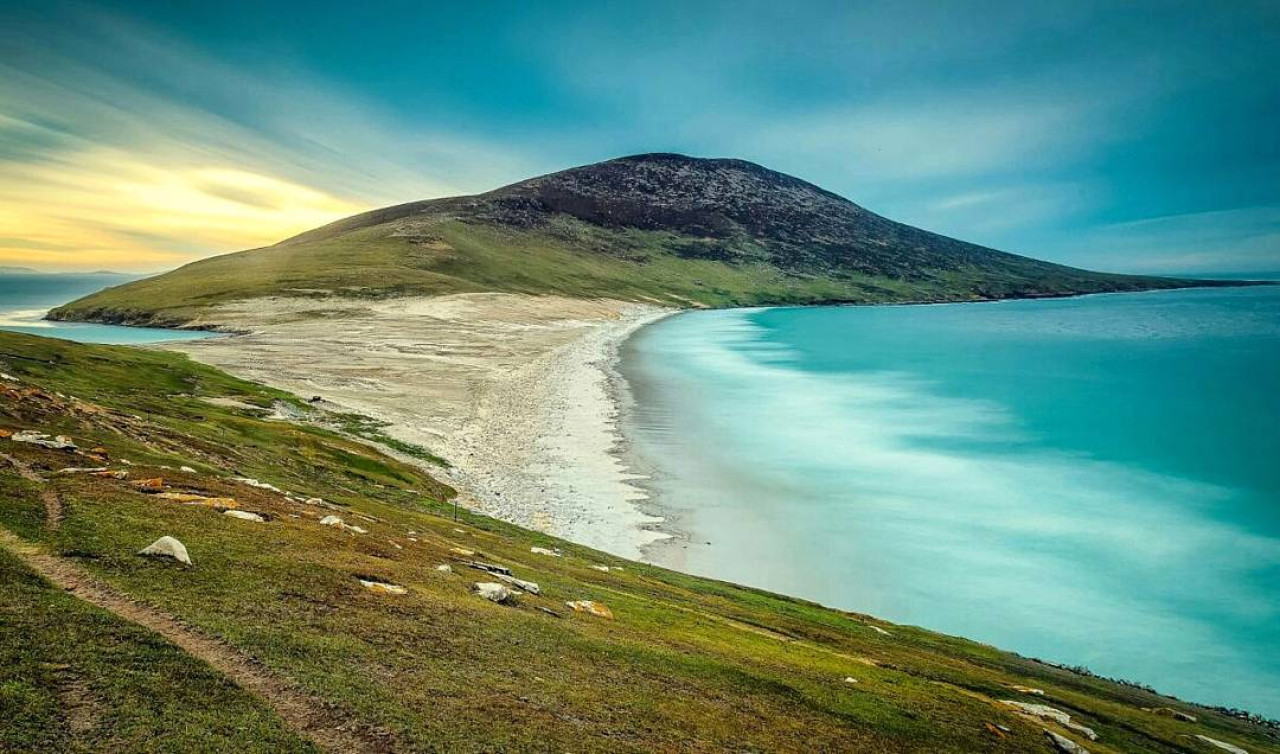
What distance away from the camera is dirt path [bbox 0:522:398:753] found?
34.3 ft

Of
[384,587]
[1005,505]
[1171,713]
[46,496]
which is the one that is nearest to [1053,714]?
[1171,713]

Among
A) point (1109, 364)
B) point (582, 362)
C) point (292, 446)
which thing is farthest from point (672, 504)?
point (1109, 364)

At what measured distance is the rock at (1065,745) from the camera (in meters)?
17.2

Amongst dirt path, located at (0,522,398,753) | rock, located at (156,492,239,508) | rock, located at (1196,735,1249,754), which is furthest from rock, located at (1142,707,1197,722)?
rock, located at (156,492,239,508)

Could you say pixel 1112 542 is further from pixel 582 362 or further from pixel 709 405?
pixel 582 362

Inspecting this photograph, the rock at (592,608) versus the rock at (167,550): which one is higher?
the rock at (167,550)

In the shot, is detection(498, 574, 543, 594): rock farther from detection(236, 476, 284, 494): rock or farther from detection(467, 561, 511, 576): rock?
detection(236, 476, 284, 494): rock

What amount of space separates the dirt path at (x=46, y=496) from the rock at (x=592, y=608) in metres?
13.4

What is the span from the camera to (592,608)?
2061 centimetres

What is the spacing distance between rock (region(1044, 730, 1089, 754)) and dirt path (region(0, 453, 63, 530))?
2623 centimetres

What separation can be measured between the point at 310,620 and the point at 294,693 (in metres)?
2.79

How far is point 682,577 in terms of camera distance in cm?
3234

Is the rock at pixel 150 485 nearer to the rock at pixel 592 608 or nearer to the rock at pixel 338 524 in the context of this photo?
the rock at pixel 338 524

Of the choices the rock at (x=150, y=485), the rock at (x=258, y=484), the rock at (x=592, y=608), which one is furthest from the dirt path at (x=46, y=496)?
the rock at (x=592, y=608)
